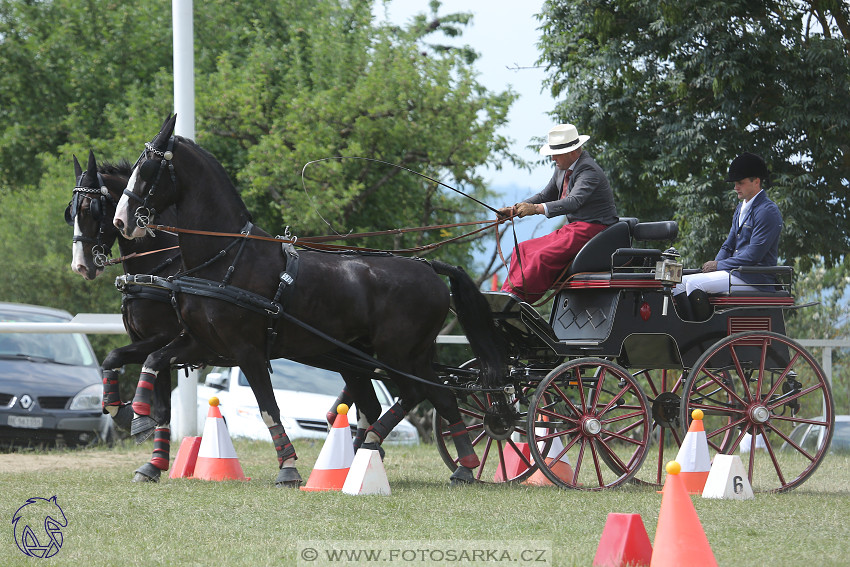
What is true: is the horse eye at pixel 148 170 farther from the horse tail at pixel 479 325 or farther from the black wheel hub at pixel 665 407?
the black wheel hub at pixel 665 407

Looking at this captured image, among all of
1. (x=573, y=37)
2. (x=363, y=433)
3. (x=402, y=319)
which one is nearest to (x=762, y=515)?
(x=402, y=319)

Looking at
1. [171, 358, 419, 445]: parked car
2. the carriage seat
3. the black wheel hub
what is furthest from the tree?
the carriage seat

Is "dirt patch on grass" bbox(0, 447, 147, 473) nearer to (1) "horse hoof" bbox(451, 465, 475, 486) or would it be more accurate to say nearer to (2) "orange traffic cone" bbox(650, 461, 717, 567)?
(1) "horse hoof" bbox(451, 465, 475, 486)

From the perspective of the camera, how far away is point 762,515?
21.0 ft

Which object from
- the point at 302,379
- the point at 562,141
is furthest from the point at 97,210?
the point at 302,379

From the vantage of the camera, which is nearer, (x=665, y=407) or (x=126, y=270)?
(x=665, y=407)

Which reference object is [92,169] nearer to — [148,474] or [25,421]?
[148,474]

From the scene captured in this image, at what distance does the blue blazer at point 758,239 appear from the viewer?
26.2 ft

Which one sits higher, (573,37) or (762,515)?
(573,37)

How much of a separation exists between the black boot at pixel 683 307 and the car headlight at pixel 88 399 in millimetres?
6651

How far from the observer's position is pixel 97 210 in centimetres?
876

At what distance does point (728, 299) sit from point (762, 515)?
2124mm

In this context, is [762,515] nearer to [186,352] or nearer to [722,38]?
[186,352]

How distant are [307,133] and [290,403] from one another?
21.7ft
